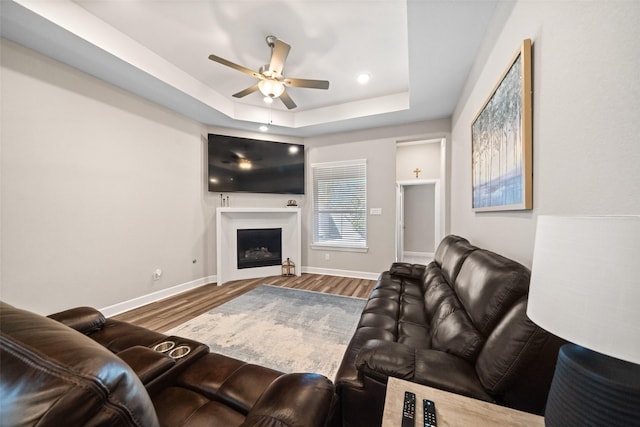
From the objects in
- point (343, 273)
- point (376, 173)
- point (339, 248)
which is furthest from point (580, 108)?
point (343, 273)

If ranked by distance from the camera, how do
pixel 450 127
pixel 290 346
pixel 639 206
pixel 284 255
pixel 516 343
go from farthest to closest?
1. pixel 284 255
2. pixel 450 127
3. pixel 290 346
4. pixel 516 343
5. pixel 639 206

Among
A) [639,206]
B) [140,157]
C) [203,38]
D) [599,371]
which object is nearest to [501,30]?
[639,206]

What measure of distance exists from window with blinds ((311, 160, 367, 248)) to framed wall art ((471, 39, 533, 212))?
2337 millimetres

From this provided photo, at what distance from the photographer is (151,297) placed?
312 centimetres

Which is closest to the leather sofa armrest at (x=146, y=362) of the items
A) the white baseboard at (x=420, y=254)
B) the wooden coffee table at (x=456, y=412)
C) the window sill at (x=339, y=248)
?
the wooden coffee table at (x=456, y=412)

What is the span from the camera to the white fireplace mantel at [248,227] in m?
3.92

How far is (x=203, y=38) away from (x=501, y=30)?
8.70 ft

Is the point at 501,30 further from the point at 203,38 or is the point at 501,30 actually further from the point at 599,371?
the point at 203,38

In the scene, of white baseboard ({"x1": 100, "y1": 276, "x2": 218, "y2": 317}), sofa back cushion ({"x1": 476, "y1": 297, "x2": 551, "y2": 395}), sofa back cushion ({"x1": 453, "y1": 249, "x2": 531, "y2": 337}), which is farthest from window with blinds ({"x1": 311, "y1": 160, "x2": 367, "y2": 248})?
sofa back cushion ({"x1": 476, "y1": 297, "x2": 551, "y2": 395})

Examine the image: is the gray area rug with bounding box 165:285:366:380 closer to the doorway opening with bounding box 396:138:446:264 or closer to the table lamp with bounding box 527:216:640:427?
the table lamp with bounding box 527:216:640:427

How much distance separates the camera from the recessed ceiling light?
297 cm

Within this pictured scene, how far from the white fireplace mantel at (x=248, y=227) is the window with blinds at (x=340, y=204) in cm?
44

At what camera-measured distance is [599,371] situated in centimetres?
48

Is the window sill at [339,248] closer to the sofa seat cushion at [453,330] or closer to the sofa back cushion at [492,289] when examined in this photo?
the sofa seat cushion at [453,330]
